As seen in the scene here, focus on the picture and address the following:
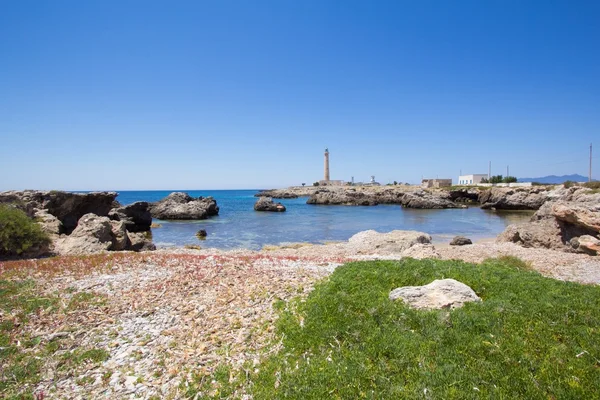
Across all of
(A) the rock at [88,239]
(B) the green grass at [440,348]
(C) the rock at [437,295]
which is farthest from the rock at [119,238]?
(C) the rock at [437,295]

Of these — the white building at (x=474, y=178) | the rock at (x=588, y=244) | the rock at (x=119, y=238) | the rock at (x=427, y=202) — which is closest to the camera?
the rock at (x=588, y=244)

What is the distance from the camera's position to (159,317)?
27.6 ft

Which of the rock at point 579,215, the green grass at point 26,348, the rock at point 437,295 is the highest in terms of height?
the rock at point 579,215

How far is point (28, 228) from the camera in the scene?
55.6 feet

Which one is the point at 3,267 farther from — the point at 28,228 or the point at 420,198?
the point at 420,198

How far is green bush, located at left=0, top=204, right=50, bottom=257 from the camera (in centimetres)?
1622

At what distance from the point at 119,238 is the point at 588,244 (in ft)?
103

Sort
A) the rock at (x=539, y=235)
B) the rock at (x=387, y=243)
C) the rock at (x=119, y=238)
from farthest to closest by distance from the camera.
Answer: the rock at (x=387, y=243), the rock at (x=119, y=238), the rock at (x=539, y=235)

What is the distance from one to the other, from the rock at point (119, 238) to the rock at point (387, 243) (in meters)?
17.1

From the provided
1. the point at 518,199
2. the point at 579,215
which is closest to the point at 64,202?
the point at 579,215

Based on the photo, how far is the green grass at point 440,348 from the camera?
506 centimetres

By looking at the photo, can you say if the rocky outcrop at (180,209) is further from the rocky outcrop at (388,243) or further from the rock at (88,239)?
the rocky outcrop at (388,243)

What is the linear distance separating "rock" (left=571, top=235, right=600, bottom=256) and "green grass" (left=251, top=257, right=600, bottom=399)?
13937mm

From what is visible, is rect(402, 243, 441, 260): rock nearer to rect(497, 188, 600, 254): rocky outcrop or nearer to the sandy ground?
the sandy ground
